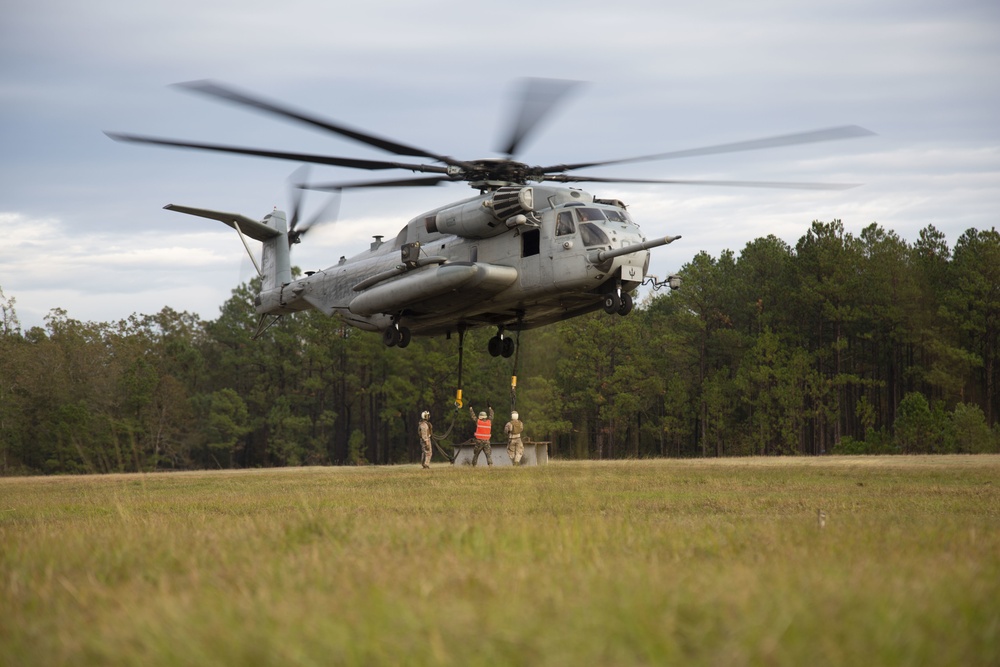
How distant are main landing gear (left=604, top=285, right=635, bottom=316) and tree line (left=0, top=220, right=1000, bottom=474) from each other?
33250mm

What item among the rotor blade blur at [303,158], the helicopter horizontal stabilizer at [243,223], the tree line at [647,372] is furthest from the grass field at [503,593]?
the tree line at [647,372]

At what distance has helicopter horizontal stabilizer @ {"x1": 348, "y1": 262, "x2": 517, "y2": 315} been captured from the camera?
2198 cm

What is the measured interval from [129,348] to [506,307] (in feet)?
219

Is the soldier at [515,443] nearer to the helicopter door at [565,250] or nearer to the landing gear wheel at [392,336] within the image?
the landing gear wheel at [392,336]

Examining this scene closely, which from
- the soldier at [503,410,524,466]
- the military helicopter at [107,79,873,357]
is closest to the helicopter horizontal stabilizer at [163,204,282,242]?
the military helicopter at [107,79,873,357]

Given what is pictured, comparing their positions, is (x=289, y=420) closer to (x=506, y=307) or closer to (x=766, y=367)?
(x=766, y=367)

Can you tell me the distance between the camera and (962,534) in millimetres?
7289

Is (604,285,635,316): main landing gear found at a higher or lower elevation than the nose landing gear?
higher

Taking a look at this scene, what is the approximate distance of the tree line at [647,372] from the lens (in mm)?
62469

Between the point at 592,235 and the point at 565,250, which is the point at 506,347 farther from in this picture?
the point at 592,235

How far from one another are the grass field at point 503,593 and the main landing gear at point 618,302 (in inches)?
487

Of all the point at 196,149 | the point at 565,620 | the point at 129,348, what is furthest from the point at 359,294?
the point at 129,348

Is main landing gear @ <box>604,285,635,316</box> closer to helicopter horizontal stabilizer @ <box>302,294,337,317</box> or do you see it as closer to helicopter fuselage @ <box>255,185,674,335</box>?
helicopter fuselage @ <box>255,185,674,335</box>

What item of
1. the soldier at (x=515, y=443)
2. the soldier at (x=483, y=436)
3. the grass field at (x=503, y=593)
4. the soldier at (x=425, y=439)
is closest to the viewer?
the grass field at (x=503, y=593)
